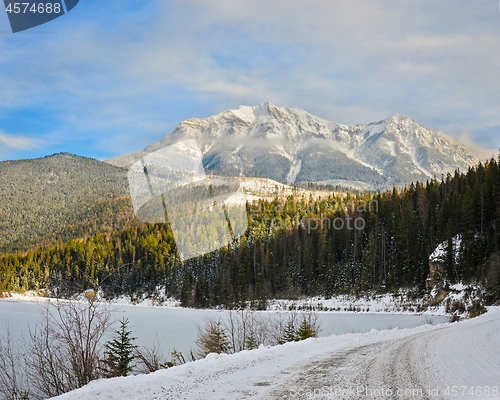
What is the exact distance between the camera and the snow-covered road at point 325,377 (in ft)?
21.2

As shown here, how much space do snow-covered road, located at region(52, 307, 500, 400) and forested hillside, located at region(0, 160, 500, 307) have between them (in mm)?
26532

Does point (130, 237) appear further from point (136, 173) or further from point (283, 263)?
point (136, 173)

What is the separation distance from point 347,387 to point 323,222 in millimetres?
85166

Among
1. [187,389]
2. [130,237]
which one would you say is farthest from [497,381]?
[130,237]

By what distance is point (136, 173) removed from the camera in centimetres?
819

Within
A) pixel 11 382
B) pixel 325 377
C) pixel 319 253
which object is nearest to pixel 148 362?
pixel 11 382

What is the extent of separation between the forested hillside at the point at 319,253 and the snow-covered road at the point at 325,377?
2653 centimetres

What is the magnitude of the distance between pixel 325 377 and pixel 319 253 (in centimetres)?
7655

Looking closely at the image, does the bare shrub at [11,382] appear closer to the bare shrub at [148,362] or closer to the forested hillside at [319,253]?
the bare shrub at [148,362]

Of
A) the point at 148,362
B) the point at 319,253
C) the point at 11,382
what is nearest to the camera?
the point at 11,382

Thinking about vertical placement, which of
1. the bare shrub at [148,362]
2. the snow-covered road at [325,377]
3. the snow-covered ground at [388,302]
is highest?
the snow-covered road at [325,377]

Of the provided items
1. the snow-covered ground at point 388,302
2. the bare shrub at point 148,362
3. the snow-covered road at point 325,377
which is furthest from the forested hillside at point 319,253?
the snow-covered road at point 325,377

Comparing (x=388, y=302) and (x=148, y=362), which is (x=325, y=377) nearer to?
(x=148, y=362)

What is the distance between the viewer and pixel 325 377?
24.8 ft
